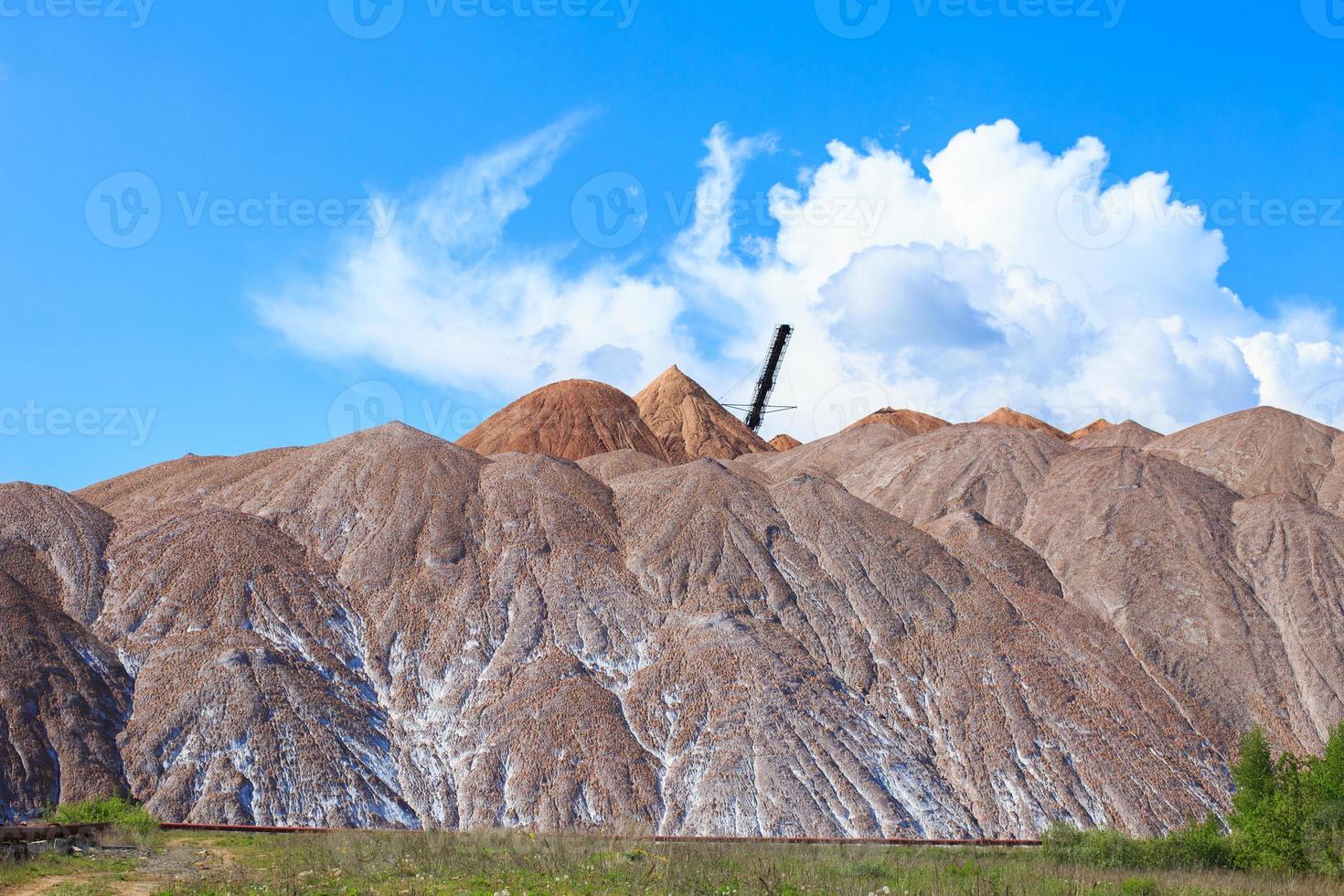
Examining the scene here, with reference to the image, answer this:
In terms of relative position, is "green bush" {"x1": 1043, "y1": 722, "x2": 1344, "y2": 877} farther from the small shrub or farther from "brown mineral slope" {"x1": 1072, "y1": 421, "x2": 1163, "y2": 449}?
"brown mineral slope" {"x1": 1072, "y1": 421, "x2": 1163, "y2": 449}

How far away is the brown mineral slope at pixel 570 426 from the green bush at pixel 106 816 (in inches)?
2544

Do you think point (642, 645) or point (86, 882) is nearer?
point (86, 882)

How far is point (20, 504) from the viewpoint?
51.3 metres

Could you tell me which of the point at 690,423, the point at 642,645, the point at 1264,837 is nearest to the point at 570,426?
the point at 690,423

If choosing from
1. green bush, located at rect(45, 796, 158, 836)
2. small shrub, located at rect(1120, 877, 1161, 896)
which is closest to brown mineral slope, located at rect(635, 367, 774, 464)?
green bush, located at rect(45, 796, 158, 836)

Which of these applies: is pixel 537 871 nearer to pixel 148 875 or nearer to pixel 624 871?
pixel 624 871

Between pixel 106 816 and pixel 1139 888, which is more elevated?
pixel 106 816

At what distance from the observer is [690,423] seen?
110500mm

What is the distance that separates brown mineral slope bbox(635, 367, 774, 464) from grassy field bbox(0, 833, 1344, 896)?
74.9 m

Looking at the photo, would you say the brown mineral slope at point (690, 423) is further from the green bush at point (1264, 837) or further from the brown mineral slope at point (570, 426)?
the green bush at point (1264, 837)

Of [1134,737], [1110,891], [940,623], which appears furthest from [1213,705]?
[1110,891]

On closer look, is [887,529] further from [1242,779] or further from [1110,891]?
[1110,891]

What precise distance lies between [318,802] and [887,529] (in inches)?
1202

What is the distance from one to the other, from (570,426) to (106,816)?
7074cm
